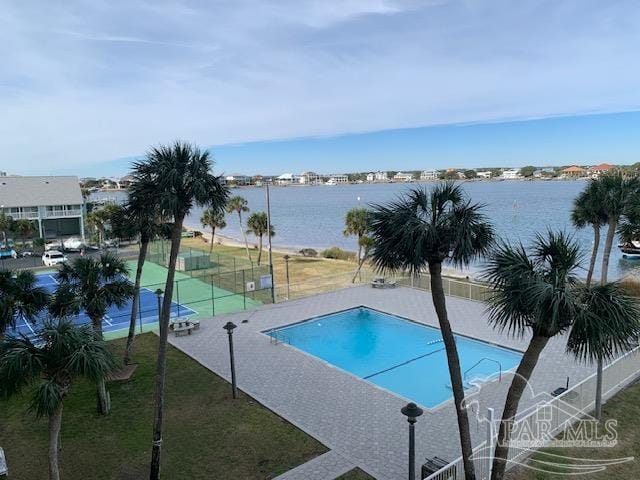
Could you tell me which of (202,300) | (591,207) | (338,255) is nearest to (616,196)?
(591,207)

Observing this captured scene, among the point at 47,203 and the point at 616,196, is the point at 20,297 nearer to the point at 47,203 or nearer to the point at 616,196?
the point at 616,196

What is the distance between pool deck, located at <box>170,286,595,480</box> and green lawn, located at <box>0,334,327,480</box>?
1.95 feet

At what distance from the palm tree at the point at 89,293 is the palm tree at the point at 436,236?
8677 millimetres

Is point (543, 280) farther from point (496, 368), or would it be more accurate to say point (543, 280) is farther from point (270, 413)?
point (496, 368)

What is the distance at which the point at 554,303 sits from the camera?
6223mm

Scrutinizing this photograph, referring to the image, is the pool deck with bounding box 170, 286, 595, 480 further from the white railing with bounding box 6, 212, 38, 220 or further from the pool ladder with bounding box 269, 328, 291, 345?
the white railing with bounding box 6, 212, 38, 220

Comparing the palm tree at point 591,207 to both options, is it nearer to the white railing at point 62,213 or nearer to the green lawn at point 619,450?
the green lawn at point 619,450

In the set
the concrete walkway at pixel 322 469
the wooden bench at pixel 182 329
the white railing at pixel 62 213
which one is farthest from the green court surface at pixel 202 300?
the white railing at pixel 62 213

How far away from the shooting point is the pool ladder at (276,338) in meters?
17.5

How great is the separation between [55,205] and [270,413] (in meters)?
48.0

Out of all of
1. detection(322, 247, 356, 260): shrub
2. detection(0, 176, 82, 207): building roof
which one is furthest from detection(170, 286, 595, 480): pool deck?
detection(0, 176, 82, 207): building roof

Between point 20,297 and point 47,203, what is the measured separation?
43.0m

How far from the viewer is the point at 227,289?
2662 cm

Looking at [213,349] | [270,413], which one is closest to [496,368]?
[270,413]
